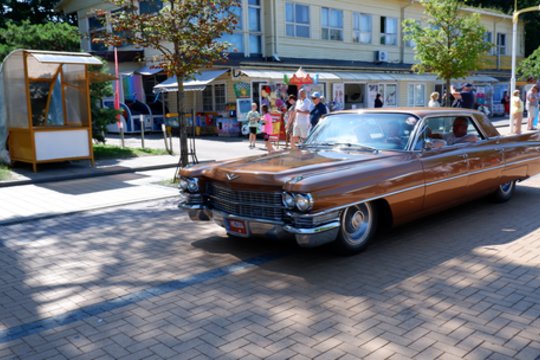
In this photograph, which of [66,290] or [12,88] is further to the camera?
[12,88]

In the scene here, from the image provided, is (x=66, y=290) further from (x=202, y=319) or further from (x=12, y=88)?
(x=12, y=88)

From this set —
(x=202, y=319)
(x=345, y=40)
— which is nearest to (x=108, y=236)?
(x=202, y=319)

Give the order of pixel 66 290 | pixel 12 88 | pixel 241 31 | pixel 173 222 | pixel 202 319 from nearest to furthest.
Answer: pixel 202 319, pixel 66 290, pixel 173 222, pixel 12 88, pixel 241 31

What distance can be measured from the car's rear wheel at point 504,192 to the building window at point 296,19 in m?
19.2

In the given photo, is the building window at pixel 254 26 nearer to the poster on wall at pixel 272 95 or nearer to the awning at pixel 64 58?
the poster on wall at pixel 272 95

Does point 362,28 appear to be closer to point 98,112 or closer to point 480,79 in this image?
point 480,79

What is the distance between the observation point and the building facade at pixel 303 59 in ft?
73.8

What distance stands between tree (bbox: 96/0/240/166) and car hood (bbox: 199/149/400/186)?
483 cm

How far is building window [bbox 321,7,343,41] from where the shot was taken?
2728 cm

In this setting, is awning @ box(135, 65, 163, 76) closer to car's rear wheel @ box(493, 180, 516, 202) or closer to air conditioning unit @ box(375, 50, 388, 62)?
air conditioning unit @ box(375, 50, 388, 62)

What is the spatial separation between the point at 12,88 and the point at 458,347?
39.7 feet

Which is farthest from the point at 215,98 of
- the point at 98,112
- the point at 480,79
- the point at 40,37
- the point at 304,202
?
the point at 304,202

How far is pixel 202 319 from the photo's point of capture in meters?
4.08

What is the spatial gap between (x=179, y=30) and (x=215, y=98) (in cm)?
1398
